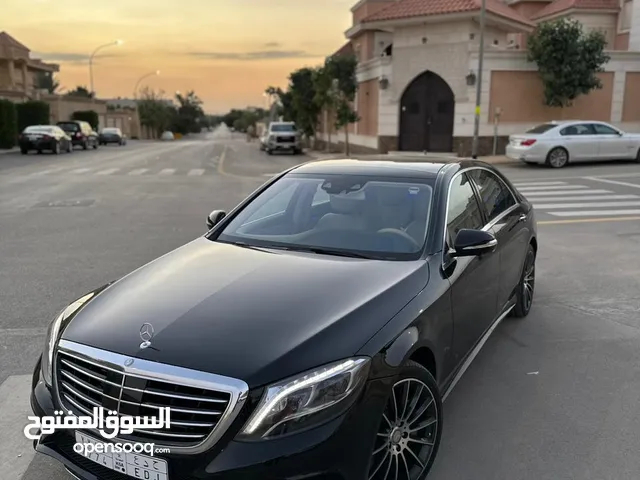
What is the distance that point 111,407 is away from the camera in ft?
8.33

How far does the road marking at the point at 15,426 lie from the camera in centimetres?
325

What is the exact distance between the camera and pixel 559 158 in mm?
20844

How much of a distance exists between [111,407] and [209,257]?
1327mm

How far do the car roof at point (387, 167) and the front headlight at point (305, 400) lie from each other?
2.02m

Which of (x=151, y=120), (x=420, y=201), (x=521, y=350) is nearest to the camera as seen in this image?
(x=420, y=201)

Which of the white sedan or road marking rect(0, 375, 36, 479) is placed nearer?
road marking rect(0, 375, 36, 479)

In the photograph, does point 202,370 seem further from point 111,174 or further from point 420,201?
point 111,174

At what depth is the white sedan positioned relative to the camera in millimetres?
20562

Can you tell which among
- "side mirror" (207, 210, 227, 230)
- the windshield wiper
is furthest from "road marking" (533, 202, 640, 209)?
the windshield wiper

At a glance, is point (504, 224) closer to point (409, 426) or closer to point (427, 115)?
point (409, 426)

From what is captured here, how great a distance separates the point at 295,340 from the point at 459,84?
82.8ft

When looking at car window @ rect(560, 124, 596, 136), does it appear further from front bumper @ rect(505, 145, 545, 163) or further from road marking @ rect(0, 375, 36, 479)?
road marking @ rect(0, 375, 36, 479)

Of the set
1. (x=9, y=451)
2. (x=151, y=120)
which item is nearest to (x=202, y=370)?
(x=9, y=451)

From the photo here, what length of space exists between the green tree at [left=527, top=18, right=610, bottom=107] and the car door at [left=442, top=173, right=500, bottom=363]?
22438 millimetres
